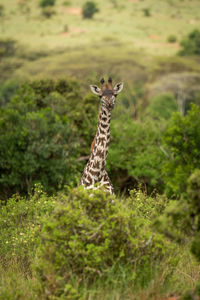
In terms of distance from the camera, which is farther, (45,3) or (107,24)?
(45,3)

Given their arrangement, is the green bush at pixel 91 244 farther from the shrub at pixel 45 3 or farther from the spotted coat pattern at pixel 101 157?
the shrub at pixel 45 3

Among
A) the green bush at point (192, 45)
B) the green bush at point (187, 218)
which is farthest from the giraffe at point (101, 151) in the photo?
the green bush at point (192, 45)

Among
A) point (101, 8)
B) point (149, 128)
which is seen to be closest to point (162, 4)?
point (101, 8)

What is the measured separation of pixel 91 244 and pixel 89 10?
98.1 m

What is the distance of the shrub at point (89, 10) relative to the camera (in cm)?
9494

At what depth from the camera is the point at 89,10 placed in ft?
316

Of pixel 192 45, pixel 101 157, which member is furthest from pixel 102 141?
pixel 192 45

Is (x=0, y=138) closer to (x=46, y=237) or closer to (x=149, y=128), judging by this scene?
(x=149, y=128)

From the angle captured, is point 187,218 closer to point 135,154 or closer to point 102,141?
point 102,141

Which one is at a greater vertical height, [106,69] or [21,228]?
[106,69]

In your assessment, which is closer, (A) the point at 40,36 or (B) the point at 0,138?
(B) the point at 0,138

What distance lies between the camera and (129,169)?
46.1 ft

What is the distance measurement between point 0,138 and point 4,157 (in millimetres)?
647

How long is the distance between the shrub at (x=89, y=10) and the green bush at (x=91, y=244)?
96092 mm
